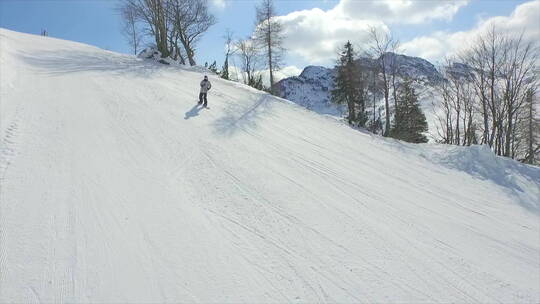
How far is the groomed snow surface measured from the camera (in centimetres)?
475

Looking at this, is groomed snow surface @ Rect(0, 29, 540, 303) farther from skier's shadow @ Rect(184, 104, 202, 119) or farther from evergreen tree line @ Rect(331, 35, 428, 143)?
evergreen tree line @ Rect(331, 35, 428, 143)

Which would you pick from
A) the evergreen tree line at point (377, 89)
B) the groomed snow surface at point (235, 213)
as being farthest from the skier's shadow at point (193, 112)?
the evergreen tree line at point (377, 89)

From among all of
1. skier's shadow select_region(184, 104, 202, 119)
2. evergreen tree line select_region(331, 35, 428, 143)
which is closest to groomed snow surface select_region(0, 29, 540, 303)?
skier's shadow select_region(184, 104, 202, 119)

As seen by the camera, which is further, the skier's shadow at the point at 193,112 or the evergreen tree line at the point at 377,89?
the evergreen tree line at the point at 377,89

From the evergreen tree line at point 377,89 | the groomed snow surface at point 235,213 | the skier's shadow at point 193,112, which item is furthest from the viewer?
the evergreen tree line at point 377,89

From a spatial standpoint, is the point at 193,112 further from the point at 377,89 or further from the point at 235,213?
the point at 377,89

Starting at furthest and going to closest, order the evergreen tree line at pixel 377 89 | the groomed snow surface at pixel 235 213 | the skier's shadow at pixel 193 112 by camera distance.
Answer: the evergreen tree line at pixel 377 89
the skier's shadow at pixel 193 112
the groomed snow surface at pixel 235 213

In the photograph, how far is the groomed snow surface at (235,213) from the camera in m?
4.75

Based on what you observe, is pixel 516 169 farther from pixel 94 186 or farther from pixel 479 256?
pixel 94 186

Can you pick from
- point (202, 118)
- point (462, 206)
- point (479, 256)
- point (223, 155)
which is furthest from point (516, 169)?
point (202, 118)

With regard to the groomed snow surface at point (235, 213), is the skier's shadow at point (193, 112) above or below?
above

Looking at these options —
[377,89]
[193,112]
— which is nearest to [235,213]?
[193,112]

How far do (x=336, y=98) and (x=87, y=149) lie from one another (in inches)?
1023

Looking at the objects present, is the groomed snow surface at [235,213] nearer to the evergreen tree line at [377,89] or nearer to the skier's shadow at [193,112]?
the skier's shadow at [193,112]
